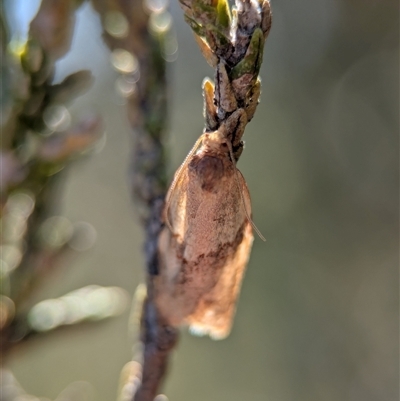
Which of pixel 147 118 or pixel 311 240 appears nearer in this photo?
pixel 147 118

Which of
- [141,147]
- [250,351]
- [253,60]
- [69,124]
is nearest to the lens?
[253,60]

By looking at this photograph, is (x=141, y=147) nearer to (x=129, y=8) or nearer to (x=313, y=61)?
(x=129, y=8)

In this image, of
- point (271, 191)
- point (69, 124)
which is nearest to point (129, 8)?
point (69, 124)

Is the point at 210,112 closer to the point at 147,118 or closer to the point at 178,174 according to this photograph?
the point at 178,174

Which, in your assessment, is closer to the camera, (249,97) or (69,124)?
(249,97)

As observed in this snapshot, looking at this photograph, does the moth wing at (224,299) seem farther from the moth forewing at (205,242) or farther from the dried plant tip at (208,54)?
the dried plant tip at (208,54)

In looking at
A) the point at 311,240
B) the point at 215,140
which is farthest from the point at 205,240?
the point at 311,240

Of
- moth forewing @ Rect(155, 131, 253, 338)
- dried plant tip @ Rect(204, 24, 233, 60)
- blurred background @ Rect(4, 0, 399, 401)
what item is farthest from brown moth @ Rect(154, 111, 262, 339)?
blurred background @ Rect(4, 0, 399, 401)
